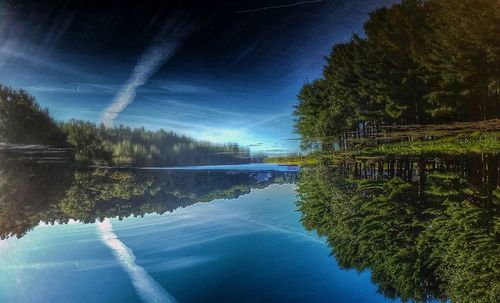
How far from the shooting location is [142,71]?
14.8 metres

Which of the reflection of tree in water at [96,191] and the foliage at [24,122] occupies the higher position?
the foliage at [24,122]

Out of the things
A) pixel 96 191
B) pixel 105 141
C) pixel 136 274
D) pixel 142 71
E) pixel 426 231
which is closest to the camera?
pixel 426 231

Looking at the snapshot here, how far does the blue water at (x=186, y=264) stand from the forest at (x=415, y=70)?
6.49 metres

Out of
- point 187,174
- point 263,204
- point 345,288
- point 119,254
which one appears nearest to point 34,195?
point 119,254

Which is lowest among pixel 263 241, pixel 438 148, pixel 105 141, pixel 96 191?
pixel 263 241

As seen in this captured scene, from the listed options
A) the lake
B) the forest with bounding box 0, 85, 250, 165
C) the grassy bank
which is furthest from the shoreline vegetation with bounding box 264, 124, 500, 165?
the forest with bounding box 0, 85, 250, 165

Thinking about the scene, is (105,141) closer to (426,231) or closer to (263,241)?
(263,241)

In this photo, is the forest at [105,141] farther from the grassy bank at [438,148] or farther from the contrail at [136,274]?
the contrail at [136,274]

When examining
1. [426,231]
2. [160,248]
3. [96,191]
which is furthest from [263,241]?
[96,191]

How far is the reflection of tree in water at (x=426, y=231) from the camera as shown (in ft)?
23.4

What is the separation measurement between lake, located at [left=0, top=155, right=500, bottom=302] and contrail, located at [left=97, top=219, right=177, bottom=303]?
0.10 feet

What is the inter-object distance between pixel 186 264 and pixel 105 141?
405 inches

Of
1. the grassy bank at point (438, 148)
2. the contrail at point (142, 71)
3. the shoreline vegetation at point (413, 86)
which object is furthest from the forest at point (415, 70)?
the contrail at point (142, 71)

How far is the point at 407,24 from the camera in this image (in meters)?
13.1
